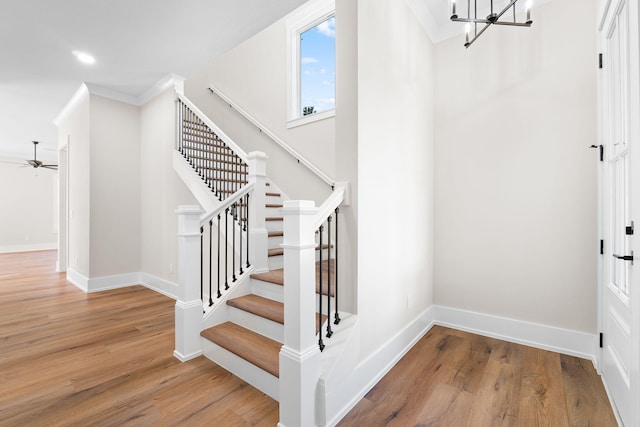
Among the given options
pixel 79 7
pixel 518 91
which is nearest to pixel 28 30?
pixel 79 7

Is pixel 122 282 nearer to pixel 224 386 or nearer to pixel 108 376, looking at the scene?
pixel 108 376

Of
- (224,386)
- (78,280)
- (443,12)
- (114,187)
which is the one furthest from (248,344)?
(78,280)

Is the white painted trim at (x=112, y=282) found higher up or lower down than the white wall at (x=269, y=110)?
lower down

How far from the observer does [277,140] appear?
402cm

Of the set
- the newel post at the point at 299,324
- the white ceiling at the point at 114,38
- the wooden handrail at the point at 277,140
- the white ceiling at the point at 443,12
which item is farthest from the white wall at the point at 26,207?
the white ceiling at the point at 443,12

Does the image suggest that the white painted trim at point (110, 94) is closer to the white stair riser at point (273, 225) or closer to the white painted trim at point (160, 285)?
the white painted trim at point (160, 285)

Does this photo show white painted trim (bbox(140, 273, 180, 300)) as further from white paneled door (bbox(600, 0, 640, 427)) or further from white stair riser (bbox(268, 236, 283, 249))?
white paneled door (bbox(600, 0, 640, 427))

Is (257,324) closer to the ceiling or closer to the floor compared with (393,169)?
closer to the floor

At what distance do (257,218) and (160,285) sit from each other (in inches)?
95.7

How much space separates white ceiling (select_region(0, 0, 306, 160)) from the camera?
254 centimetres

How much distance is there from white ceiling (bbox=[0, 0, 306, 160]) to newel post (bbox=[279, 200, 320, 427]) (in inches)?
68.6

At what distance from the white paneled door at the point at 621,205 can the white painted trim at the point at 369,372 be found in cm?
124

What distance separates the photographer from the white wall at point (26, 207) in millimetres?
8484

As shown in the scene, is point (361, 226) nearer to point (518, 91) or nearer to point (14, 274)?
point (518, 91)
